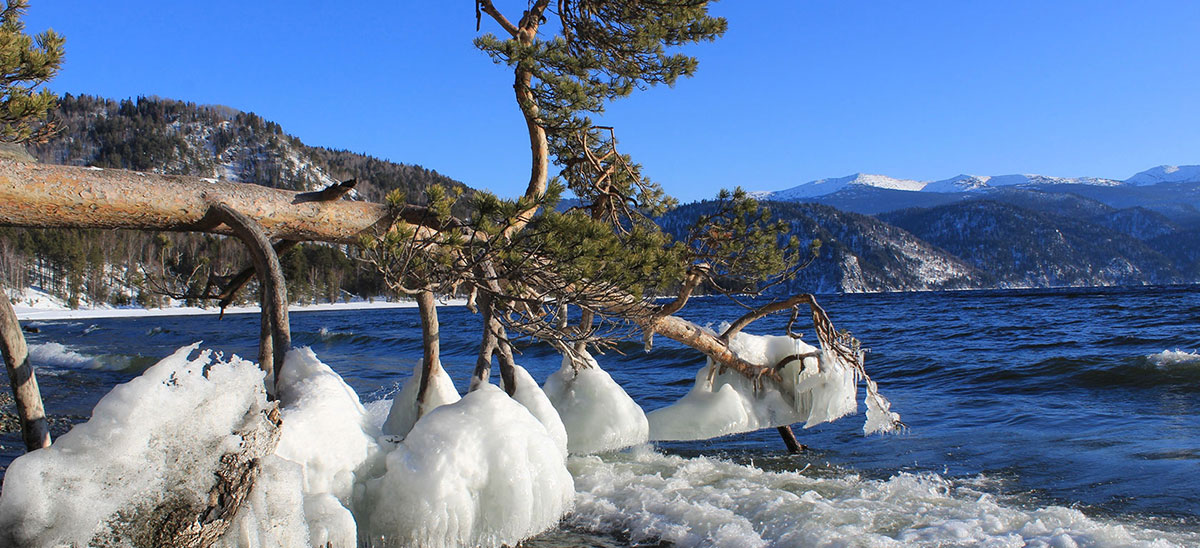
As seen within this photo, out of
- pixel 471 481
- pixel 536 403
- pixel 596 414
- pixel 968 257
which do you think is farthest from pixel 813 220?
pixel 471 481

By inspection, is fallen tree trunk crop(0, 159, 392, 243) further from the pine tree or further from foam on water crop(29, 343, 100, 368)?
foam on water crop(29, 343, 100, 368)

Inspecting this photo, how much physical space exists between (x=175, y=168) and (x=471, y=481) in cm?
17739

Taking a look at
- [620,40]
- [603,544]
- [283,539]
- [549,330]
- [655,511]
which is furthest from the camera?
[620,40]

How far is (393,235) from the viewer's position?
3146mm

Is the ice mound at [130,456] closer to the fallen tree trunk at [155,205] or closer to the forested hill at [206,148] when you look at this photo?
the fallen tree trunk at [155,205]

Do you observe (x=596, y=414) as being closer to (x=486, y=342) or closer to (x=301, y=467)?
(x=486, y=342)

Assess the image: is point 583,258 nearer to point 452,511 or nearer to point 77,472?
point 452,511

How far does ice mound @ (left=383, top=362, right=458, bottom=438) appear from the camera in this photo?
14.3ft

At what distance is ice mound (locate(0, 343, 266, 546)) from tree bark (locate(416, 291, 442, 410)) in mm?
1752

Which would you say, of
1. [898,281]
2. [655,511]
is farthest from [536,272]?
[898,281]

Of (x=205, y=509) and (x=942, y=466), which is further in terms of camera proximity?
(x=942, y=466)

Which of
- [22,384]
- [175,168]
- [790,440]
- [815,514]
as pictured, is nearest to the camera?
[22,384]

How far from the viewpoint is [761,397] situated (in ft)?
22.2

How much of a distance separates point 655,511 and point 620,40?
3491mm
